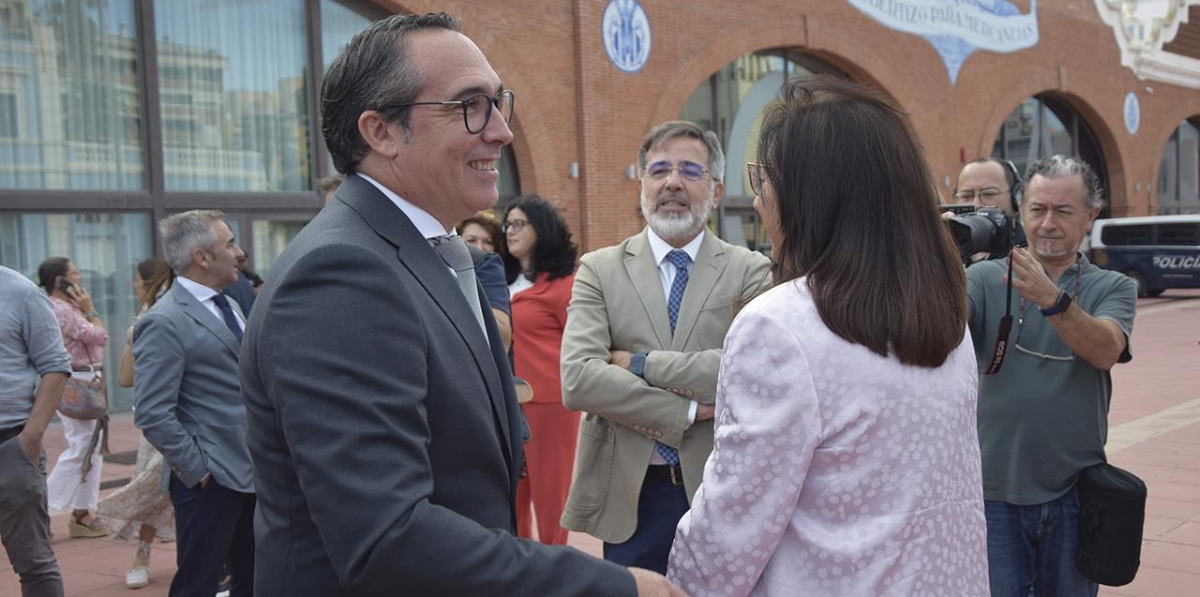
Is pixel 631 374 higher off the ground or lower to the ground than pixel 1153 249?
higher

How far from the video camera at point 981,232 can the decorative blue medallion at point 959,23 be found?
18.8 meters

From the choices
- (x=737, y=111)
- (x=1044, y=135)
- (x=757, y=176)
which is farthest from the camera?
(x=1044, y=135)

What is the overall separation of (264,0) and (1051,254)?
40.2 ft

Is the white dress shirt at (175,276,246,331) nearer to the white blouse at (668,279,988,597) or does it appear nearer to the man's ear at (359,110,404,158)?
the man's ear at (359,110,404,158)

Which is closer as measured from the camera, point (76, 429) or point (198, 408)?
point (198, 408)

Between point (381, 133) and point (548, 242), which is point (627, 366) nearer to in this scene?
point (381, 133)

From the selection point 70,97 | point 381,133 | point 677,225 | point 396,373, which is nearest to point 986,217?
point 677,225

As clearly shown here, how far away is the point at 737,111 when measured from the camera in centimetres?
1948

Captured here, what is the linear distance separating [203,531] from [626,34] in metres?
13.7

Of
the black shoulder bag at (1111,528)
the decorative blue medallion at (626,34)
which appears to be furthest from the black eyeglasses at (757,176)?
the decorative blue medallion at (626,34)

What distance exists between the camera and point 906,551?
1.85m

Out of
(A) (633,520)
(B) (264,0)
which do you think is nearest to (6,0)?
(B) (264,0)

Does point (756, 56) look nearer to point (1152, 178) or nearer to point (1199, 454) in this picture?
point (1199, 454)

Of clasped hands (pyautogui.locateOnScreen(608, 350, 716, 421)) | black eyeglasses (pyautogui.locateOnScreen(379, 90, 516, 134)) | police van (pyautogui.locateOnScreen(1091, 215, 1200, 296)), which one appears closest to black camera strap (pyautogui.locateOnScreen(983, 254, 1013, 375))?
clasped hands (pyautogui.locateOnScreen(608, 350, 716, 421))
